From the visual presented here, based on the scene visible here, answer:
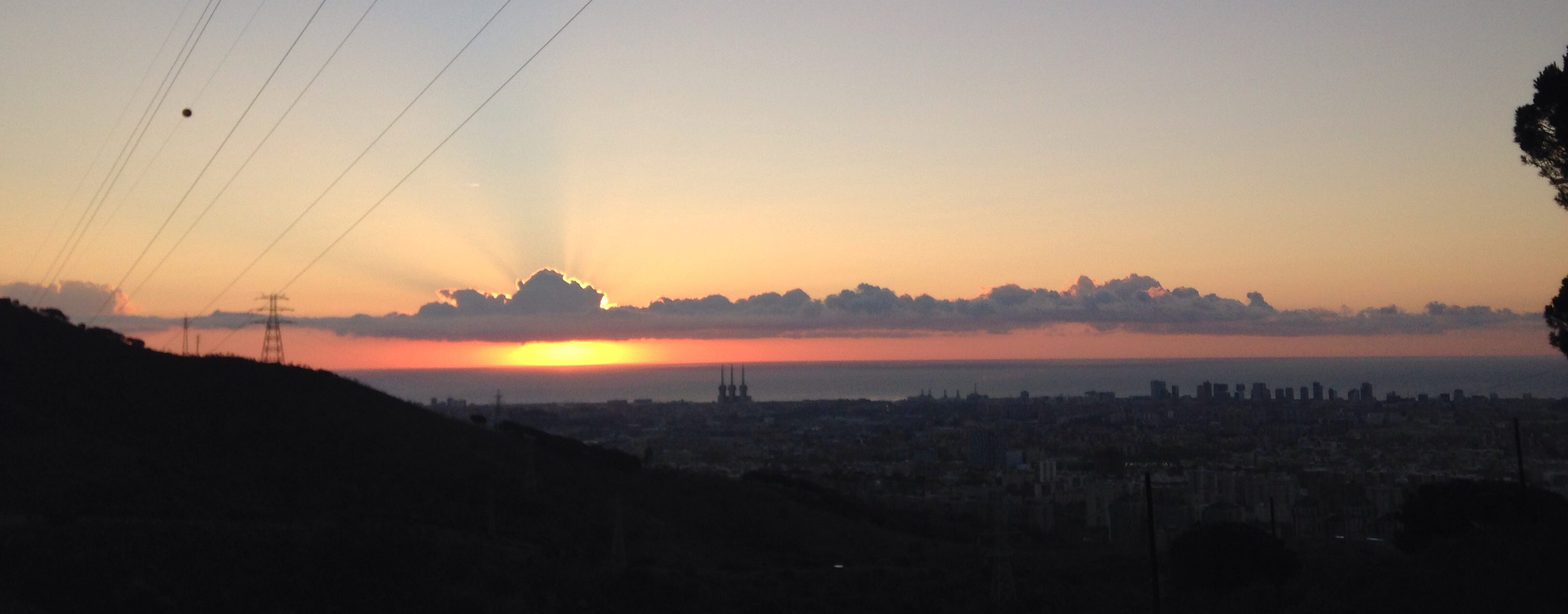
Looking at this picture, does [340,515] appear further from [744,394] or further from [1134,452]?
[744,394]

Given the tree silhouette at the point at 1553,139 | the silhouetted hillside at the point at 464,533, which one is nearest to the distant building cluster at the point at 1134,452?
the silhouetted hillside at the point at 464,533

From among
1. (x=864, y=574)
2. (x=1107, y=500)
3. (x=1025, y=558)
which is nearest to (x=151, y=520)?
(x=864, y=574)

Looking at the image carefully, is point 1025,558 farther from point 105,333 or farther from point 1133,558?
point 105,333

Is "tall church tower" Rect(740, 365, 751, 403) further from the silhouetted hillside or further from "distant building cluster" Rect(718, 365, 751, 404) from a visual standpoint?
the silhouetted hillside

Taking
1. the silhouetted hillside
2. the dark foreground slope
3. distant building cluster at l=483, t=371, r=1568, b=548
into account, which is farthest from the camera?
distant building cluster at l=483, t=371, r=1568, b=548

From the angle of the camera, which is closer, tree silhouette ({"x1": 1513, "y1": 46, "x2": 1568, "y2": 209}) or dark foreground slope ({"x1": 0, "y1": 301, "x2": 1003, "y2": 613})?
tree silhouette ({"x1": 1513, "y1": 46, "x2": 1568, "y2": 209})

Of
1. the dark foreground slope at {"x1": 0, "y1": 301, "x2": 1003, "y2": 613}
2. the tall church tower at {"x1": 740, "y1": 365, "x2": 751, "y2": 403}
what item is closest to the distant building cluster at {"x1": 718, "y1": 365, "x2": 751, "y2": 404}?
the tall church tower at {"x1": 740, "y1": 365, "x2": 751, "y2": 403}

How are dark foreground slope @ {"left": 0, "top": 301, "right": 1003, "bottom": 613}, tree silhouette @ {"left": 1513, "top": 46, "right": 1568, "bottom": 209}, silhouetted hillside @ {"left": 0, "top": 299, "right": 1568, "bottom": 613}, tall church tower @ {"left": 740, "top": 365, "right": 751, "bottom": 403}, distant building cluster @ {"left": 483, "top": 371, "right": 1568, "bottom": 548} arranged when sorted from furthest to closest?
tall church tower @ {"left": 740, "top": 365, "right": 751, "bottom": 403}, distant building cluster @ {"left": 483, "top": 371, "right": 1568, "bottom": 548}, dark foreground slope @ {"left": 0, "top": 301, "right": 1003, "bottom": 613}, silhouetted hillside @ {"left": 0, "top": 299, "right": 1568, "bottom": 613}, tree silhouette @ {"left": 1513, "top": 46, "right": 1568, "bottom": 209}
